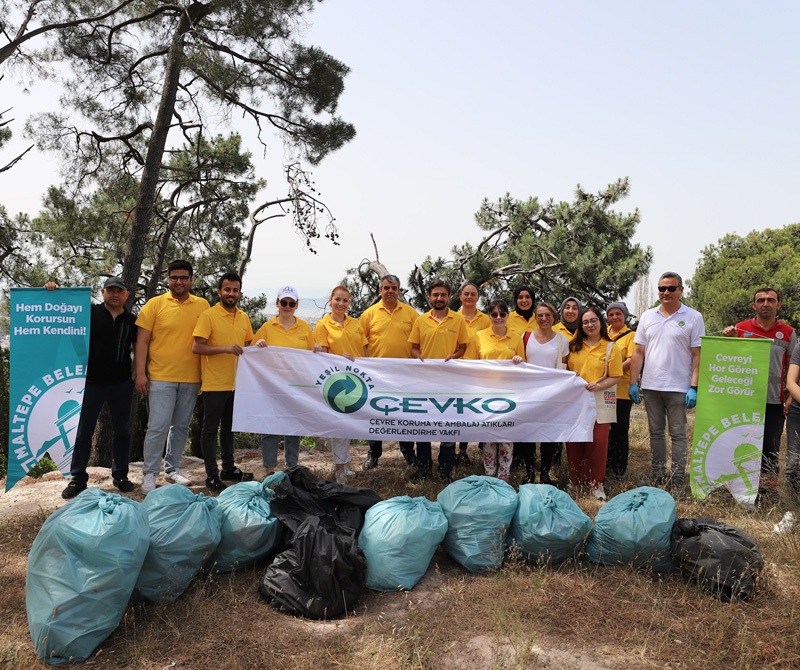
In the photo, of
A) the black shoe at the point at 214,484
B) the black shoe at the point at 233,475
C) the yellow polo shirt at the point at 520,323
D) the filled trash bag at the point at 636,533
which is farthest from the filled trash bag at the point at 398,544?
the yellow polo shirt at the point at 520,323

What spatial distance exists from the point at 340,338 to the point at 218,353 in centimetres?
111

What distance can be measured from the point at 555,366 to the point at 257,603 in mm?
3350

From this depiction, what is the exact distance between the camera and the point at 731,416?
210 inches

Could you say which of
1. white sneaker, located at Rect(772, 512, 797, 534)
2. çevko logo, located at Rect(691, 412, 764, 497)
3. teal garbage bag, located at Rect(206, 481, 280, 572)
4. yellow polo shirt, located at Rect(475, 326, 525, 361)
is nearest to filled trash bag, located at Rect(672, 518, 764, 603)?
white sneaker, located at Rect(772, 512, 797, 534)

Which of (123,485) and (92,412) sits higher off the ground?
(92,412)

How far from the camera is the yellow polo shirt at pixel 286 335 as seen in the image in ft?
18.5

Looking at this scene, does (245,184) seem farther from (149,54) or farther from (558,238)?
(558,238)

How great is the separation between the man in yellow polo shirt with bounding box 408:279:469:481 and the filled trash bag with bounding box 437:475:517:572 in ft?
5.35

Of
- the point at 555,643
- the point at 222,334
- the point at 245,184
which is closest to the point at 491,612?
the point at 555,643

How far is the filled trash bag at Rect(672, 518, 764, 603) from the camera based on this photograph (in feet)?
11.5

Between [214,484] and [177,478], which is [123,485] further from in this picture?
[214,484]

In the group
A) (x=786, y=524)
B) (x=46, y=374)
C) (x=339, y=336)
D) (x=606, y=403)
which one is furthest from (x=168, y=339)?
(x=786, y=524)

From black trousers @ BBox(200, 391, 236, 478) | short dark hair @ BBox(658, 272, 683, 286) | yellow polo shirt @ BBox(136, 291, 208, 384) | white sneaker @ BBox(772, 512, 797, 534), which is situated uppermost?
short dark hair @ BBox(658, 272, 683, 286)

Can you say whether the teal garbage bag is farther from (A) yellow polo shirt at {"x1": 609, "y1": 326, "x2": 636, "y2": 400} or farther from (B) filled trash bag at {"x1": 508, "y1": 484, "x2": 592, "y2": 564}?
(A) yellow polo shirt at {"x1": 609, "y1": 326, "x2": 636, "y2": 400}
